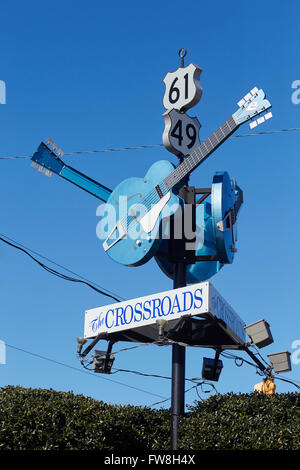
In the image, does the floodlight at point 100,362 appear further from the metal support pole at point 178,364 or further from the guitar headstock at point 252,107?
the guitar headstock at point 252,107

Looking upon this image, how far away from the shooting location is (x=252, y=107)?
17.1 metres

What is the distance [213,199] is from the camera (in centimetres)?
1750

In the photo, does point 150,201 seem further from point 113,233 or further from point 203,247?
point 203,247

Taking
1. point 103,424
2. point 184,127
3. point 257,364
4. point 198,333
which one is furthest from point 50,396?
point 184,127

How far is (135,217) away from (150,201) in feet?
1.86

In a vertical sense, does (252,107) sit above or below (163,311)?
above

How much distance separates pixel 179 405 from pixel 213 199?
16.4ft

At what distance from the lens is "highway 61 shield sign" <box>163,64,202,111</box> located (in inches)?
749

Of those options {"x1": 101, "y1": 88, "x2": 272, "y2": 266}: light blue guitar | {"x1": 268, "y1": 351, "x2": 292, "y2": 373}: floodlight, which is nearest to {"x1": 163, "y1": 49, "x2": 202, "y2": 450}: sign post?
{"x1": 101, "y1": 88, "x2": 272, "y2": 266}: light blue guitar

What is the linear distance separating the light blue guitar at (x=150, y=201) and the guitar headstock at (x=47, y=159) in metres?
2.19

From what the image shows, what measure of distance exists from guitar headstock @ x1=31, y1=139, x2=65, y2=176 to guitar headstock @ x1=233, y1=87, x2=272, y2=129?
18.4 ft

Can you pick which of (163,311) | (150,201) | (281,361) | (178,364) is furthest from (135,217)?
(281,361)

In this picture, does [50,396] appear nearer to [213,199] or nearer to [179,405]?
[179,405]

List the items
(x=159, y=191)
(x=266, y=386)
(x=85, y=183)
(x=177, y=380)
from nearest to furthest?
(x=177, y=380) < (x=266, y=386) < (x=159, y=191) < (x=85, y=183)
